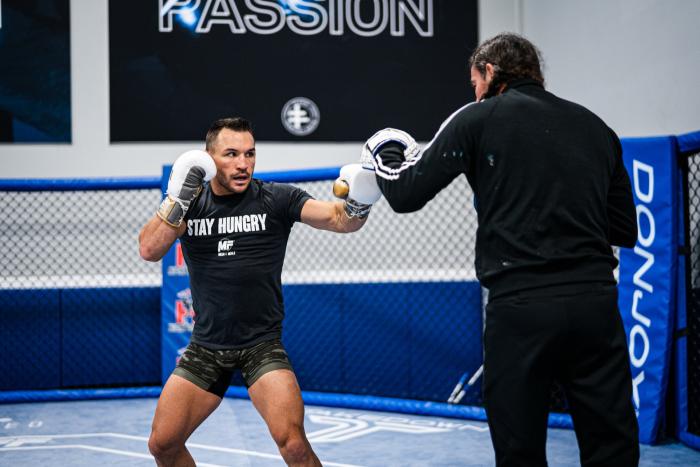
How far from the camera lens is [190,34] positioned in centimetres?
611

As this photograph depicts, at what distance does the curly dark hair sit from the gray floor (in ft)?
7.32

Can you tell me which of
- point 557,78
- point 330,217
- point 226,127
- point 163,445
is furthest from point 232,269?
point 557,78

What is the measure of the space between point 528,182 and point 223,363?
135 centimetres

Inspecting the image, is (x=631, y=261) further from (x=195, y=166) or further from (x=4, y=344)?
(x=4, y=344)

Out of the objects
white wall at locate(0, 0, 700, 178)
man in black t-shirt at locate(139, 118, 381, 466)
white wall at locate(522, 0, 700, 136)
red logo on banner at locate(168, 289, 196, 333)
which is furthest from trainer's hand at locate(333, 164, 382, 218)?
red logo on banner at locate(168, 289, 196, 333)

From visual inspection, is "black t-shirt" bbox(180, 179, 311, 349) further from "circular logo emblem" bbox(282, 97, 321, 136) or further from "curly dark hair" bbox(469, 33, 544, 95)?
"circular logo emblem" bbox(282, 97, 321, 136)

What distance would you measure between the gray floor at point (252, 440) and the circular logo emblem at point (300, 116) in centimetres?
227

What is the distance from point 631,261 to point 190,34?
3.92 meters

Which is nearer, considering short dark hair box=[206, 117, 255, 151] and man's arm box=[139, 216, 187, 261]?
man's arm box=[139, 216, 187, 261]

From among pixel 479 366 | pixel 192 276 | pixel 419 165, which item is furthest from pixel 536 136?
pixel 479 366

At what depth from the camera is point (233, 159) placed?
2.80 meters

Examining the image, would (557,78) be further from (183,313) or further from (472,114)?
(472,114)

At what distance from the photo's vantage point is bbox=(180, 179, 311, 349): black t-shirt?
2707mm

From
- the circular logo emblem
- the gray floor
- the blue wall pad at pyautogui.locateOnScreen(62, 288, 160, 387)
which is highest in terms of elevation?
the circular logo emblem
